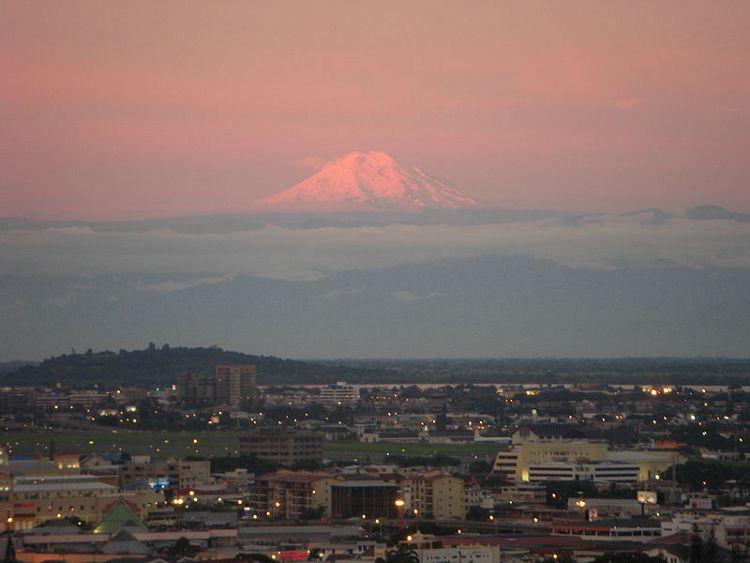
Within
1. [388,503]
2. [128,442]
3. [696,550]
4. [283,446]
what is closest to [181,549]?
[696,550]

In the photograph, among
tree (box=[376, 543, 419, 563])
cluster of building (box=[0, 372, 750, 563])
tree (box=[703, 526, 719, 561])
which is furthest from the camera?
cluster of building (box=[0, 372, 750, 563])

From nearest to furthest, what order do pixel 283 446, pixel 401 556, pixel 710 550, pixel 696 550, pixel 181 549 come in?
pixel 696 550 < pixel 710 550 < pixel 401 556 < pixel 181 549 < pixel 283 446

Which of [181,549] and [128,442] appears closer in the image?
[181,549]

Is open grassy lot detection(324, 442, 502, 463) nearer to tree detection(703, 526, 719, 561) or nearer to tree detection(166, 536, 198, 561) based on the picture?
tree detection(166, 536, 198, 561)

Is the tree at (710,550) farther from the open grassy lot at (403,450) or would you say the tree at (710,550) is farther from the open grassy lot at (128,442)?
the open grassy lot at (128,442)

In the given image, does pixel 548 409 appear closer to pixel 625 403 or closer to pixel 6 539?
pixel 625 403

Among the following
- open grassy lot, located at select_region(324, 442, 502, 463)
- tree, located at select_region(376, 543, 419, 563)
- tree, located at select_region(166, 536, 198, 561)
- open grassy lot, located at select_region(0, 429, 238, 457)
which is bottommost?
tree, located at select_region(376, 543, 419, 563)

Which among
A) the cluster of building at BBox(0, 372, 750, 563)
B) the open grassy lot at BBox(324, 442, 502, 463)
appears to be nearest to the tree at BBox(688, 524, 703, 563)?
the cluster of building at BBox(0, 372, 750, 563)

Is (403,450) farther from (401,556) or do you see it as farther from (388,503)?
(401,556)

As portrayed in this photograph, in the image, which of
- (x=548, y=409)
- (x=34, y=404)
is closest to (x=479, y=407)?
(x=548, y=409)
